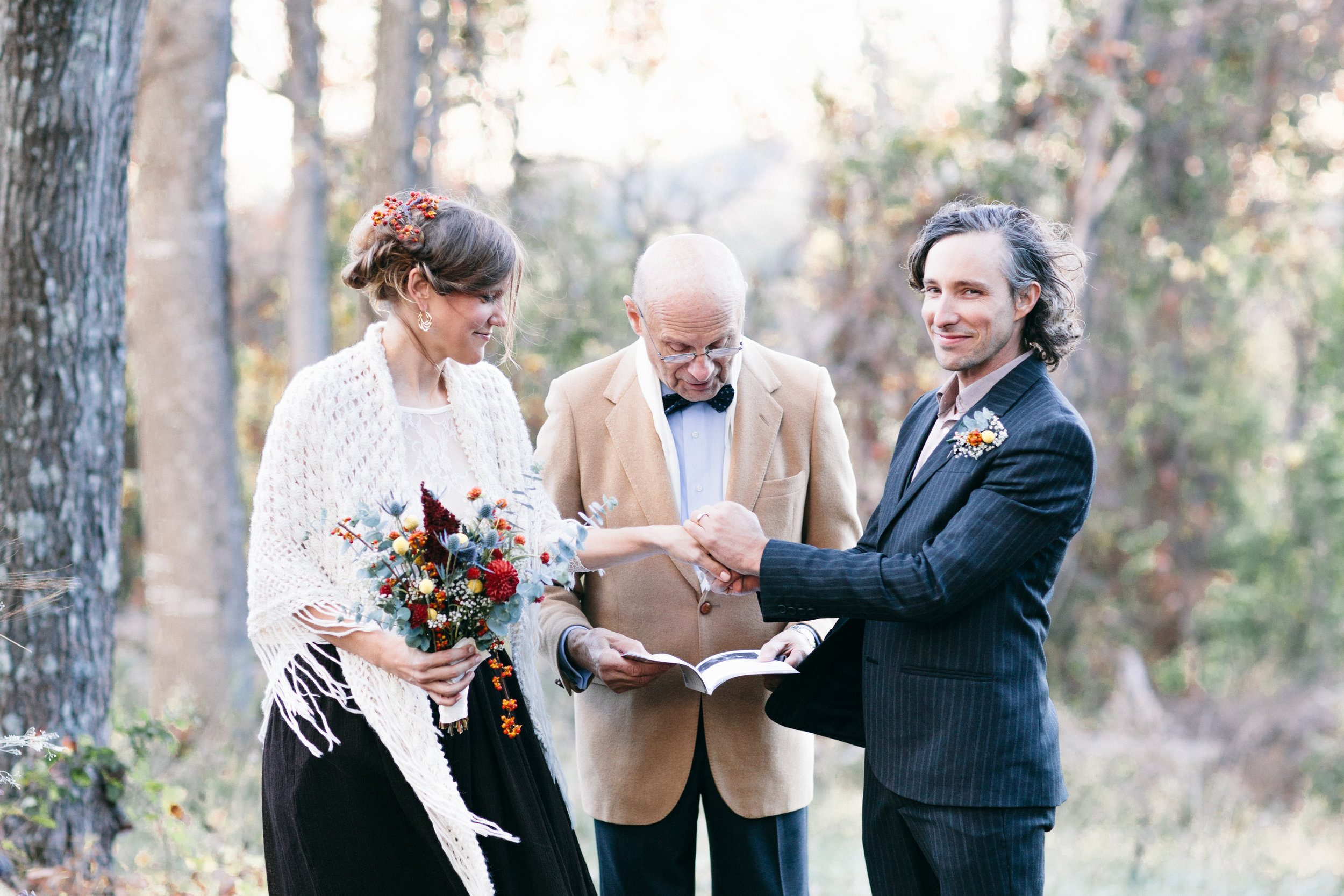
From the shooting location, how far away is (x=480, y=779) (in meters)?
2.47

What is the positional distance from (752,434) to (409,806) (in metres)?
1.21

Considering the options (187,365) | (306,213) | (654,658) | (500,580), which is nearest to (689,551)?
(654,658)

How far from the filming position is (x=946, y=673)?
2393mm

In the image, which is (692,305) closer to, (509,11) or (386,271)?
(386,271)

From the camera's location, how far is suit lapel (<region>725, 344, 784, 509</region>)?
2881 mm

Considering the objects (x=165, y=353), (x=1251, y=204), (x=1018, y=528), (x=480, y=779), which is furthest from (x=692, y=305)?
(x=1251, y=204)

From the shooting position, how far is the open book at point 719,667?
8.45ft

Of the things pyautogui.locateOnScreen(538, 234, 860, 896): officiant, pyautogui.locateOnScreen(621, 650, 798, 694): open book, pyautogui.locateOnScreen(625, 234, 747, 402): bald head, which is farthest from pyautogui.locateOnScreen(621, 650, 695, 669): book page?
pyautogui.locateOnScreen(625, 234, 747, 402): bald head

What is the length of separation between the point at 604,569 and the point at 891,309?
Result: 230 inches

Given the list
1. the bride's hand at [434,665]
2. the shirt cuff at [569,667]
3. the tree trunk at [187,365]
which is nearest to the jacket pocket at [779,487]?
the shirt cuff at [569,667]

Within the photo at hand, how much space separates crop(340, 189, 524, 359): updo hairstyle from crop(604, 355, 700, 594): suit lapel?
0.54 metres

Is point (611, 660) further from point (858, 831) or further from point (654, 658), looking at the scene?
point (858, 831)

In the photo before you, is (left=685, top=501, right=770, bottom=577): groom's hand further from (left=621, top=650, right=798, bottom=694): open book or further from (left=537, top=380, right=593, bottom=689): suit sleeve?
(left=537, top=380, right=593, bottom=689): suit sleeve

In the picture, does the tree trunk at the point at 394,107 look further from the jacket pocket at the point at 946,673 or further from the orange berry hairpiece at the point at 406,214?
the jacket pocket at the point at 946,673
